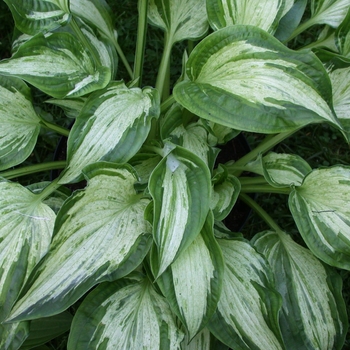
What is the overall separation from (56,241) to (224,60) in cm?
43

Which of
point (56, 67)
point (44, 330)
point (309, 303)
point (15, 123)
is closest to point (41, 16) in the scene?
point (56, 67)

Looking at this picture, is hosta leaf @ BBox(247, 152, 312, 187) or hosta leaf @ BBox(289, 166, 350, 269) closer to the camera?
hosta leaf @ BBox(289, 166, 350, 269)

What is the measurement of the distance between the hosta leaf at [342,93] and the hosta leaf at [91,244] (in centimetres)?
47

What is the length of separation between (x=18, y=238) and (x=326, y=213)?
59 cm

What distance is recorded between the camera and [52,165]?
3.51 feet

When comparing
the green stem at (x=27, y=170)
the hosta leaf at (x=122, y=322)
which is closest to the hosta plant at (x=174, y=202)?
the hosta leaf at (x=122, y=322)

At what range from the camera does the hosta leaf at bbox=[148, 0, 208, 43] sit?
40.3 inches

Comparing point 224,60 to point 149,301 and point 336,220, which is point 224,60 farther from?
point 149,301

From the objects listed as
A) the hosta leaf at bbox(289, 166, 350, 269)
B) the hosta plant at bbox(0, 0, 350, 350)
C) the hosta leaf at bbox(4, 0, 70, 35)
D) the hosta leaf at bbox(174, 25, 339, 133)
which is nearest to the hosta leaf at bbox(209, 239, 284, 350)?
the hosta plant at bbox(0, 0, 350, 350)

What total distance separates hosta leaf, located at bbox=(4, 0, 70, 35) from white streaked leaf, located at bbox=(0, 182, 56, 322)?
0.31 metres

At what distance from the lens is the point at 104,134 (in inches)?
30.7

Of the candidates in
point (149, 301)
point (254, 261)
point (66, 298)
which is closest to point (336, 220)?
point (254, 261)

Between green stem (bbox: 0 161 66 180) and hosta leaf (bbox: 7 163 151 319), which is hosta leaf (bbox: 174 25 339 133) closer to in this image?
hosta leaf (bbox: 7 163 151 319)

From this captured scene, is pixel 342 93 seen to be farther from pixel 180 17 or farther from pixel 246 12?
pixel 180 17
